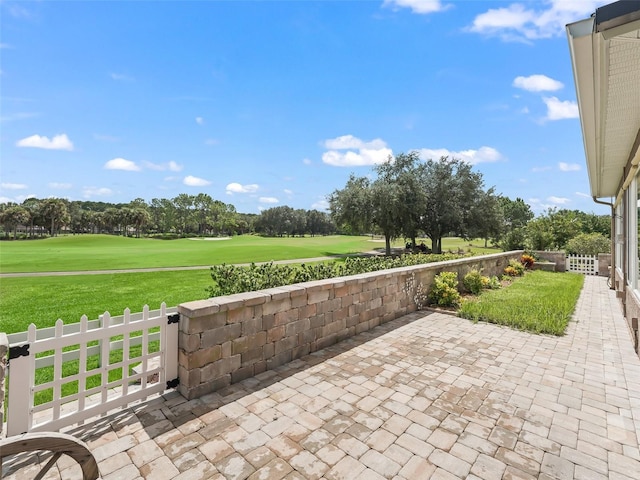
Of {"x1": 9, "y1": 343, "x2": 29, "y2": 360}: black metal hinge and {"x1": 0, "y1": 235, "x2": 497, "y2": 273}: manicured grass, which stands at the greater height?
{"x1": 9, "y1": 343, "x2": 29, "y2": 360}: black metal hinge

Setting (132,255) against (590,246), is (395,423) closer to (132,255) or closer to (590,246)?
(590,246)

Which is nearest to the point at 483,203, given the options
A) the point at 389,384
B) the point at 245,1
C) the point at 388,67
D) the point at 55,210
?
the point at 388,67

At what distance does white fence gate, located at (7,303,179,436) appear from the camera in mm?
2318

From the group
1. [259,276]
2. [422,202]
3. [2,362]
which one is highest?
[422,202]

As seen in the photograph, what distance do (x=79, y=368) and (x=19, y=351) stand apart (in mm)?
466

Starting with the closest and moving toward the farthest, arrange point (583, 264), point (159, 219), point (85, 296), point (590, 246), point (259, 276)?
point (259, 276)
point (85, 296)
point (583, 264)
point (590, 246)
point (159, 219)

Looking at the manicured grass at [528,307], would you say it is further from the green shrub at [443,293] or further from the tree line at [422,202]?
the tree line at [422,202]

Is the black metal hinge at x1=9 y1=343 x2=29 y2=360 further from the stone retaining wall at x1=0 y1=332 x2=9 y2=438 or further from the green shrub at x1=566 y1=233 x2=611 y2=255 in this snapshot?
the green shrub at x1=566 y1=233 x2=611 y2=255

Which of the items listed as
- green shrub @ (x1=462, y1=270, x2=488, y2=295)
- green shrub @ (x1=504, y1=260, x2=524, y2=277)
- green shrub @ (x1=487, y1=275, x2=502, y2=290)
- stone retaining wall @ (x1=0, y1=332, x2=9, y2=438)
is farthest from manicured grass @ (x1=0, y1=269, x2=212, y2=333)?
green shrub @ (x1=504, y1=260, x2=524, y2=277)

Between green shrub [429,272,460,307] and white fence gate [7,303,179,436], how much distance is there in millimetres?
5917

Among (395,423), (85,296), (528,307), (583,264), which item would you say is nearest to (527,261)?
(583,264)

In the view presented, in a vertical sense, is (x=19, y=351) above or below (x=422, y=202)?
below

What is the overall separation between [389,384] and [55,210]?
72.2m

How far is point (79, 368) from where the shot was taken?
2.63 meters
